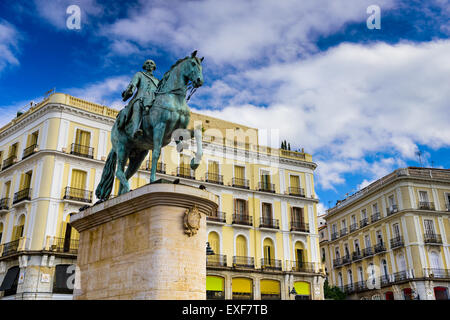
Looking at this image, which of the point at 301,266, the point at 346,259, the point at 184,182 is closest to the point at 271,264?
the point at 301,266

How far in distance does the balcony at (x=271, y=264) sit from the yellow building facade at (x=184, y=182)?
0.09 metres

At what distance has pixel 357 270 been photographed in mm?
47562

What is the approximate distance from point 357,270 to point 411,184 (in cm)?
1103

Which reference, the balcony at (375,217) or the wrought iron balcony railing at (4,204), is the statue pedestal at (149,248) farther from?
the balcony at (375,217)

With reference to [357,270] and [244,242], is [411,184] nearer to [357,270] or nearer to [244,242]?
[357,270]

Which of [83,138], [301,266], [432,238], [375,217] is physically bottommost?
[301,266]

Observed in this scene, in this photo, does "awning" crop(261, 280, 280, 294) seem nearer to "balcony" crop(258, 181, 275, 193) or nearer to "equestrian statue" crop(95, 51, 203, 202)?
"balcony" crop(258, 181, 275, 193)

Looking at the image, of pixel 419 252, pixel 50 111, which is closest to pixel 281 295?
pixel 419 252

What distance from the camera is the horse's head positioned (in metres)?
9.99

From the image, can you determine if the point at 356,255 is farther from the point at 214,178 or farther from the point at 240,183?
the point at 214,178

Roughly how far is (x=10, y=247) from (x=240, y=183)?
17.3 metres

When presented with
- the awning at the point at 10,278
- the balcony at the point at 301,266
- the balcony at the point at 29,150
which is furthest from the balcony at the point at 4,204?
the balcony at the point at 301,266

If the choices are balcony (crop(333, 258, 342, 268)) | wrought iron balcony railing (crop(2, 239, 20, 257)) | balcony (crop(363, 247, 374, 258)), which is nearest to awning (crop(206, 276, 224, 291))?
wrought iron balcony railing (crop(2, 239, 20, 257))

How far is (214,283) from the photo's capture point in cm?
3312
